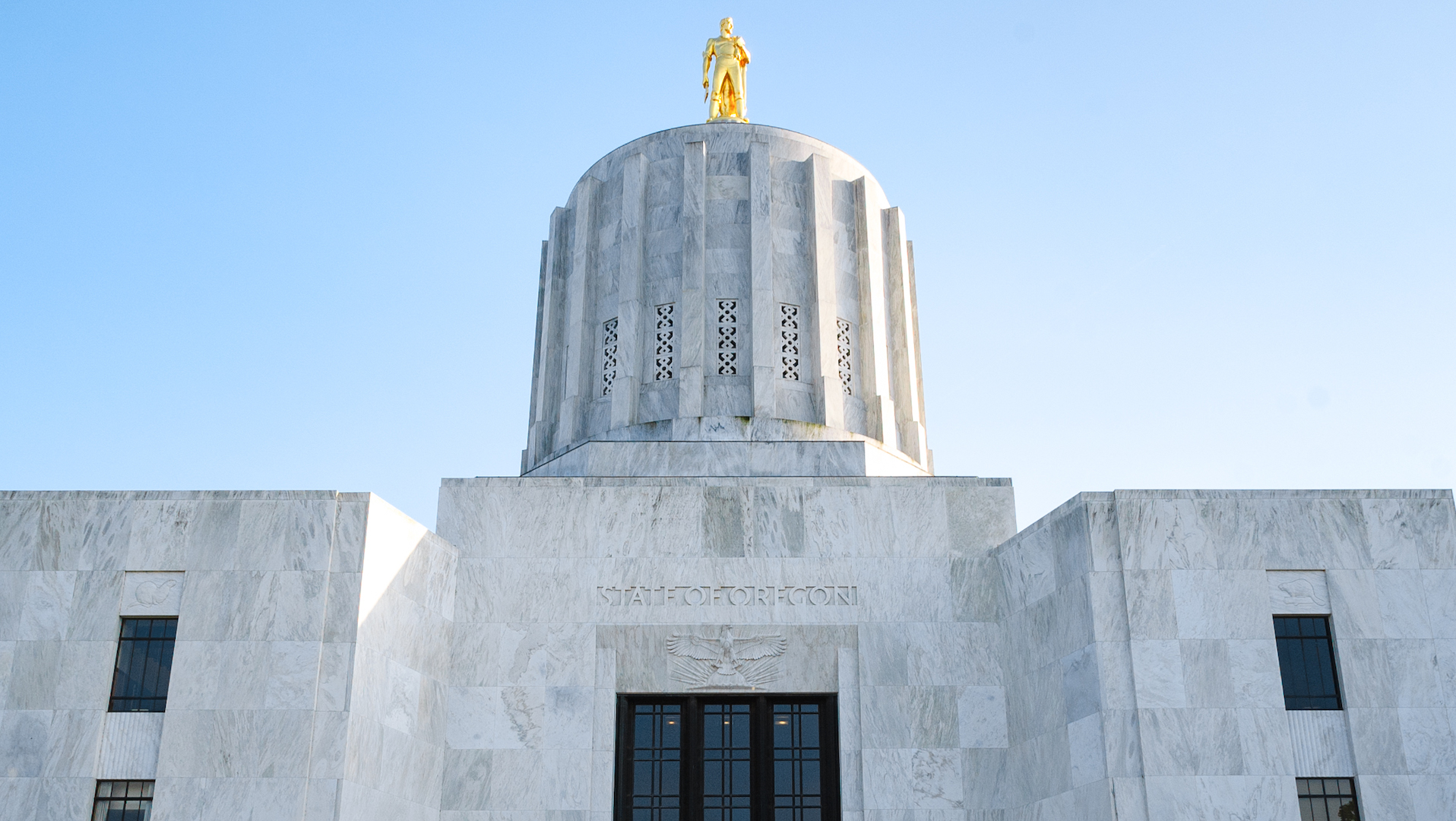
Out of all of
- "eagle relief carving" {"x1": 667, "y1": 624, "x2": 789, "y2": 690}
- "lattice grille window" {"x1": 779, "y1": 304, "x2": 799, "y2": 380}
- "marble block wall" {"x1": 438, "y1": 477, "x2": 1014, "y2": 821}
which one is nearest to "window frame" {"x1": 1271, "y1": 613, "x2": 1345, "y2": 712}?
"marble block wall" {"x1": 438, "y1": 477, "x2": 1014, "y2": 821}

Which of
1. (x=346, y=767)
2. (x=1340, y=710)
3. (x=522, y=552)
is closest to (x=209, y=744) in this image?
(x=346, y=767)

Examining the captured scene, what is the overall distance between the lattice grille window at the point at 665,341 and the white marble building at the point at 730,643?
1.80ft

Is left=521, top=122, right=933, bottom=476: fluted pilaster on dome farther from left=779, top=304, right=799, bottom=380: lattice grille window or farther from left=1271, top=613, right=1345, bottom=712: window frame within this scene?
left=1271, top=613, right=1345, bottom=712: window frame

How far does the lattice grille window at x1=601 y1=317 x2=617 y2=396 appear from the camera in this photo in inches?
1041

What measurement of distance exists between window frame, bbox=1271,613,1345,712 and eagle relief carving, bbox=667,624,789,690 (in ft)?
24.7

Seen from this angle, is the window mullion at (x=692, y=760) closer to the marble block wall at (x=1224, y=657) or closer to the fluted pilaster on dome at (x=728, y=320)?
the marble block wall at (x=1224, y=657)

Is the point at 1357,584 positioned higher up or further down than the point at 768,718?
higher up

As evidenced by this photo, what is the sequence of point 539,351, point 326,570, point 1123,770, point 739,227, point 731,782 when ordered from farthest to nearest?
1. point 539,351
2. point 739,227
3. point 731,782
4. point 326,570
5. point 1123,770

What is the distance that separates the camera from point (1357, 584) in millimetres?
19344

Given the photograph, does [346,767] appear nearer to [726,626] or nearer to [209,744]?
[209,744]

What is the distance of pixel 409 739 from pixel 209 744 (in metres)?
2.89

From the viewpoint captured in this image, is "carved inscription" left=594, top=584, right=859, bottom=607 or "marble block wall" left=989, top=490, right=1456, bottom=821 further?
"carved inscription" left=594, top=584, right=859, bottom=607

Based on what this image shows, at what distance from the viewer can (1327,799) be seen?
1816cm

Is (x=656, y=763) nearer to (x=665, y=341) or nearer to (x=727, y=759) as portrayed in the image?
(x=727, y=759)
